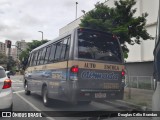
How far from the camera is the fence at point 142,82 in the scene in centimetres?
1922

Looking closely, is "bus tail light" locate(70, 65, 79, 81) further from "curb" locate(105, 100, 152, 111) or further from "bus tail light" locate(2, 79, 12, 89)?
"curb" locate(105, 100, 152, 111)

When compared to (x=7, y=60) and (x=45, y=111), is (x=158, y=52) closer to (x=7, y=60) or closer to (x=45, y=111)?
(x=45, y=111)

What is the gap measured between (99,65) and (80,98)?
1.36 metres

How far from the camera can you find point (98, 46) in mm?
9523

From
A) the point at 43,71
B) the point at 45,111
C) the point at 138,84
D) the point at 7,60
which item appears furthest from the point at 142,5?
the point at 7,60

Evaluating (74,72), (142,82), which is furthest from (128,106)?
(142,82)

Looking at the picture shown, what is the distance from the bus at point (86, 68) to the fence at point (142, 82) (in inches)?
393

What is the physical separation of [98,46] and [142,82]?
38.8ft

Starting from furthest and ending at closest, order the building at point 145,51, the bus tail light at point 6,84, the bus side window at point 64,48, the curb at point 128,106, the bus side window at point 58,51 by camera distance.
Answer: the building at point 145,51 → the curb at point 128,106 → the bus side window at point 58,51 → the bus side window at point 64,48 → the bus tail light at point 6,84

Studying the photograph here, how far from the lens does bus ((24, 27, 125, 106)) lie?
877cm

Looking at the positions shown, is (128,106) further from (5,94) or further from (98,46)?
(5,94)

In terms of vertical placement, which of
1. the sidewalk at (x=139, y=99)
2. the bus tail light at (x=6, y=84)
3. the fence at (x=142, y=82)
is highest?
the bus tail light at (x=6, y=84)

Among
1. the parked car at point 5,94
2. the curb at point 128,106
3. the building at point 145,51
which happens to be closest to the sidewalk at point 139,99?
the curb at point 128,106

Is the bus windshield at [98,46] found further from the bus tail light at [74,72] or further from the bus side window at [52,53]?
the bus side window at [52,53]
